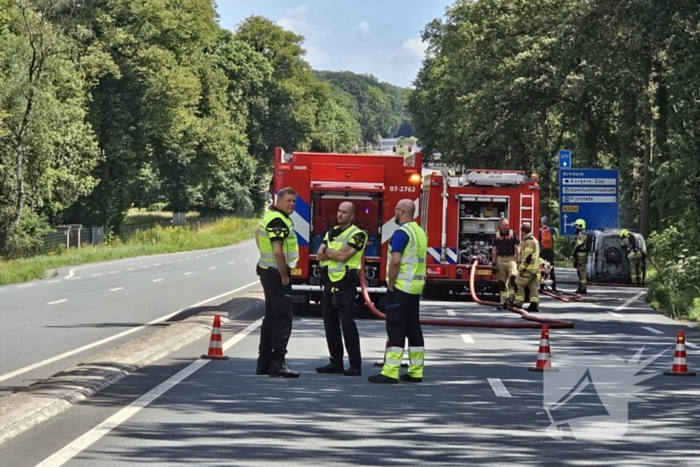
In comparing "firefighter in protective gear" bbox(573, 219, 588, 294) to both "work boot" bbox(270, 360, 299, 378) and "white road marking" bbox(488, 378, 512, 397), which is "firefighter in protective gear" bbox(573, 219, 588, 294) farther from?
"work boot" bbox(270, 360, 299, 378)

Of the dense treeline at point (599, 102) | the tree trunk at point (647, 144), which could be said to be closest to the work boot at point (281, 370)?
the dense treeline at point (599, 102)

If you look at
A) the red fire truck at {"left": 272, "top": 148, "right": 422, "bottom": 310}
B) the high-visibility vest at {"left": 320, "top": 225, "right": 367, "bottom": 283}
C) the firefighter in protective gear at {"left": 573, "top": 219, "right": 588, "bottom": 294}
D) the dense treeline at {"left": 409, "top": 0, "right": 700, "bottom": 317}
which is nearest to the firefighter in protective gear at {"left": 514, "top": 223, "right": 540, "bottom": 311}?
the red fire truck at {"left": 272, "top": 148, "right": 422, "bottom": 310}

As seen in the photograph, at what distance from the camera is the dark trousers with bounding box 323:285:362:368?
514 inches

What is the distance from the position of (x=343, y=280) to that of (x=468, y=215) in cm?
1575

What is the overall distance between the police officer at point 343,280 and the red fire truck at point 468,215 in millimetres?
14914

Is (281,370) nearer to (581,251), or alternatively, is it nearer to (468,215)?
(468,215)

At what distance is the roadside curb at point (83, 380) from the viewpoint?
31.4ft

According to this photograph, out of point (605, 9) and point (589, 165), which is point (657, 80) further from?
point (589, 165)

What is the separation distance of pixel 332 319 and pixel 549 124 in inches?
2055

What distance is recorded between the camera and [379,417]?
33.6 ft

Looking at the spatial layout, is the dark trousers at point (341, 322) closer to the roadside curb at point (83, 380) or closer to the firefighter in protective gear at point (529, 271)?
the roadside curb at point (83, 380)

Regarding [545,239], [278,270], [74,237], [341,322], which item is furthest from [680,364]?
[74,237]

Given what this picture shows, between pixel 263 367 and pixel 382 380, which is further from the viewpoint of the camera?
pixel 263 367

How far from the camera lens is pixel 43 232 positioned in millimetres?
57281
